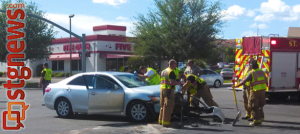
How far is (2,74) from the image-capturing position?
173 ft

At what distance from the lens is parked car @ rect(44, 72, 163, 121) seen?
982 centimetres

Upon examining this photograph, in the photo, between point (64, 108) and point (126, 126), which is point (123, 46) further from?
point (126, 126)

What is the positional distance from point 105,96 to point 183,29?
2001 cm

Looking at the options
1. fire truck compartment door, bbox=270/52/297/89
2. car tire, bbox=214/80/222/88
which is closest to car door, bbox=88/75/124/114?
fire truck compartment door, bbox=270/52/297/89

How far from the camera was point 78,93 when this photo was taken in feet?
34.9

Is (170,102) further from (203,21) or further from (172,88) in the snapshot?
(203,21)

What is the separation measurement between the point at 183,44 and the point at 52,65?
87.2 feet

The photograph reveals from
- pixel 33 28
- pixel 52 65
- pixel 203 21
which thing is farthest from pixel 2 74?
pixel 203 21

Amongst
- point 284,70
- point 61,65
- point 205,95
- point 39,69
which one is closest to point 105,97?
point 205,95

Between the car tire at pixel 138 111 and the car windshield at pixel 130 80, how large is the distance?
65cm

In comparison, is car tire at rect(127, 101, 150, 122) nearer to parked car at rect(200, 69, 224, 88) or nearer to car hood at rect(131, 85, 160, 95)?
car hood at rect(131, 85, 160, 95)

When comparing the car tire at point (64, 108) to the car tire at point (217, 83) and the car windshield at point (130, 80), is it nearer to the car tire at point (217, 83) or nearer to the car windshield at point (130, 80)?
the car windshield at point (130, 80)

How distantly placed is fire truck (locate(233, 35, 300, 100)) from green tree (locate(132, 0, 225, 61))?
48.7 ft

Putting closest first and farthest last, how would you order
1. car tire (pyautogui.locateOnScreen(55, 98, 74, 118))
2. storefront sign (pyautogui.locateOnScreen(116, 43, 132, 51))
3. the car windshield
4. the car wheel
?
the car windshield, car tire (pyautogui.locateOnScreen(55, 98, 74, 118)), the car wheel, storefront sign (pyautogui.locateOnScreen(116, 43, 132, 51))
